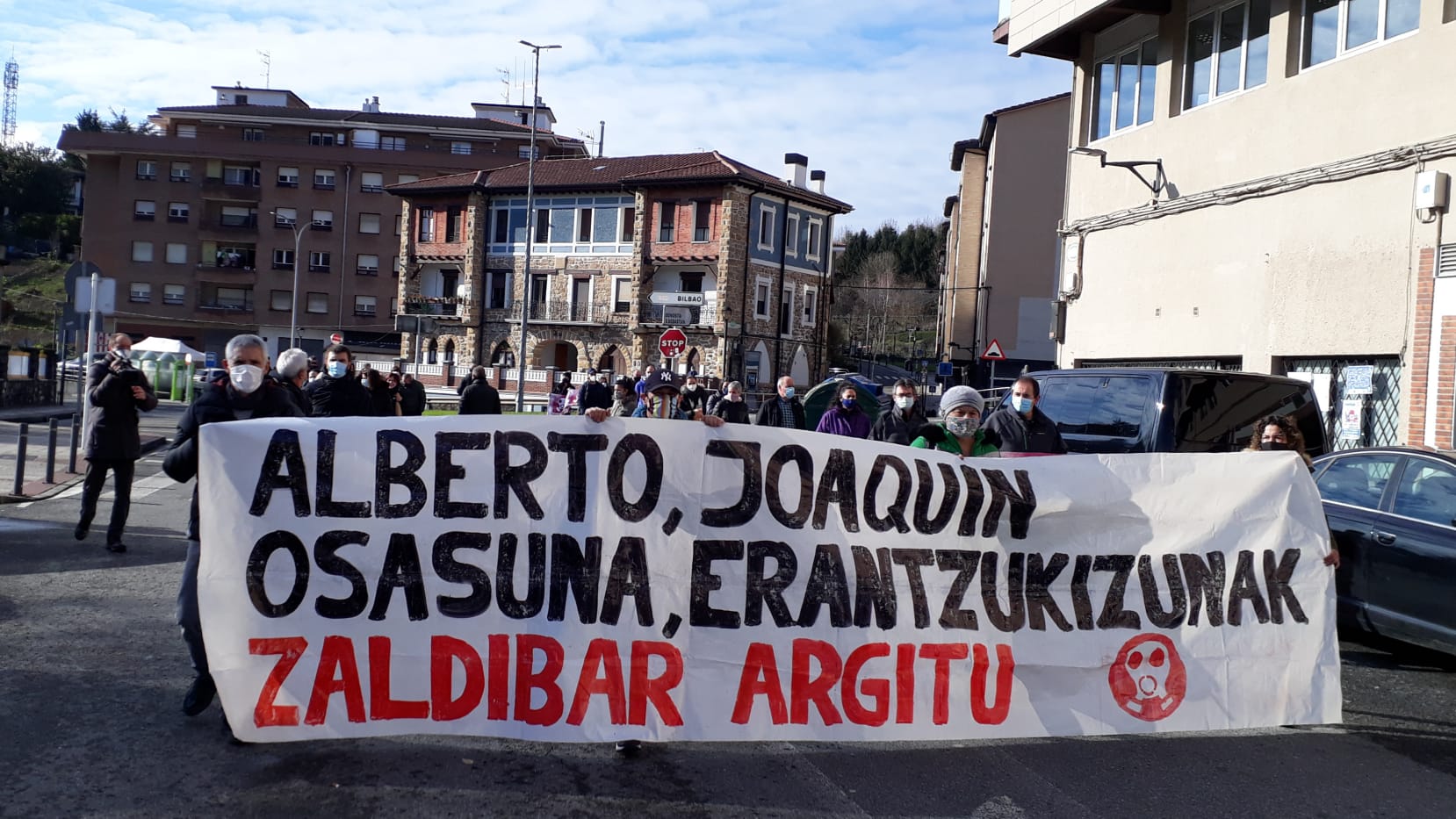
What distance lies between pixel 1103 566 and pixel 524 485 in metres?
2.71

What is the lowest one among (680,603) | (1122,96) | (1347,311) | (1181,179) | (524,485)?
(680,603)

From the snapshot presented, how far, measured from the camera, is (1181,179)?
59.3 feet

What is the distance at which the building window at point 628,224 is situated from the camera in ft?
192

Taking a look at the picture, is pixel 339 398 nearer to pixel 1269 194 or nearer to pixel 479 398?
pixel 479 398

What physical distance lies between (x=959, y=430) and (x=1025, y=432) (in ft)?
6.50

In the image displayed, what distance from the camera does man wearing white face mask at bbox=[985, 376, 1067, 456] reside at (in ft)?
Result: 27.2

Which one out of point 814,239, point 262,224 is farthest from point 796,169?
point 262,224

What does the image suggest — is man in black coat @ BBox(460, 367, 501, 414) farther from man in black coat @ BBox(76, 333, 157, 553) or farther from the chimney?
the chimney

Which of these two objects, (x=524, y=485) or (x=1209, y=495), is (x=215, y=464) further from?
(x=1209, y=495)

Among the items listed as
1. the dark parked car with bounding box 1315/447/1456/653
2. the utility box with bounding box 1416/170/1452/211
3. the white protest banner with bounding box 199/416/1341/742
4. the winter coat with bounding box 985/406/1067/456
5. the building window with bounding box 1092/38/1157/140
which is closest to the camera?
the white protest banner with bounding box 199/416/1341/742

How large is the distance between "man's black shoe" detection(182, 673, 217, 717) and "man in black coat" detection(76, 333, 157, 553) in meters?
5.10

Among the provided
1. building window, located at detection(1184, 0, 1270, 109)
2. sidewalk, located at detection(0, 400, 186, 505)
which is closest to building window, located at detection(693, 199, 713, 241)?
sidewalk, located at detection(0, 400, 186, 505)

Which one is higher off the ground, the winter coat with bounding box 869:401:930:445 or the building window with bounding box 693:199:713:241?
the building window with bounding box 693:199:713:241

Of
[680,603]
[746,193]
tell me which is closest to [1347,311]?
[680,603]
